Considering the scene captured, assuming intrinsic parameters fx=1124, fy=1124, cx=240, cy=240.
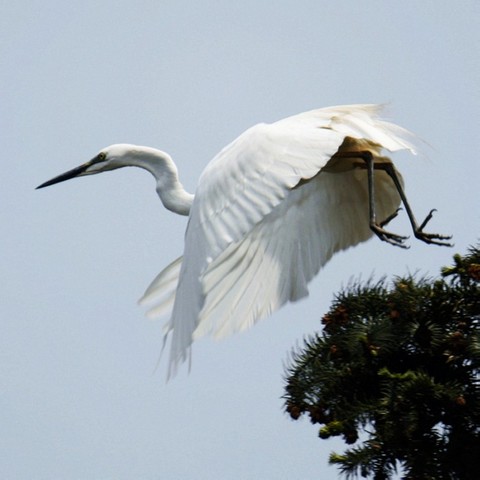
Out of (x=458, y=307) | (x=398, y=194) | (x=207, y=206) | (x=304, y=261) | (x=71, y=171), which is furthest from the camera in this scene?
(x=71, y=171)

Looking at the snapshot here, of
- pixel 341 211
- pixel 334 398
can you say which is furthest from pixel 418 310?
pixel 341 211

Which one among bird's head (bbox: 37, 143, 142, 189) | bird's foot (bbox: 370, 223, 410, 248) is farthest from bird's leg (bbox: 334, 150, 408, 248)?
bird's head (bbox: 37, 143, 142, 189)

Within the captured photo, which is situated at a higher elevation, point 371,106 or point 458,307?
point 371,106

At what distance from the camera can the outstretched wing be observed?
14.3 feet

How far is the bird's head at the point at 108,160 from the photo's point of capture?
266 inches

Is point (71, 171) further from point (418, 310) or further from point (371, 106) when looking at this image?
point (418, 310)

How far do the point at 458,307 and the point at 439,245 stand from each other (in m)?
2.22

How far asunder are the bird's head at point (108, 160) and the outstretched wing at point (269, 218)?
4.38ft

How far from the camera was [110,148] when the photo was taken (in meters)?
6.82

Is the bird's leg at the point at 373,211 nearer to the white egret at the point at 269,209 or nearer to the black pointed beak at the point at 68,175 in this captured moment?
the white egret at the point at 269,209

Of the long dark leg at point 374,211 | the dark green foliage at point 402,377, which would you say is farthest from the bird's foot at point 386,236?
the dark green foliage at point 402,377

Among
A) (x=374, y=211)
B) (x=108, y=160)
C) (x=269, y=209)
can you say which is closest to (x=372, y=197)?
(x=374, y=211)

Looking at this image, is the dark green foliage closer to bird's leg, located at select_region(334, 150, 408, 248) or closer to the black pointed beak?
bird's leg, located at select_region(334, 150, 408, 248)

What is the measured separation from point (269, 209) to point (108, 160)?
266cm
